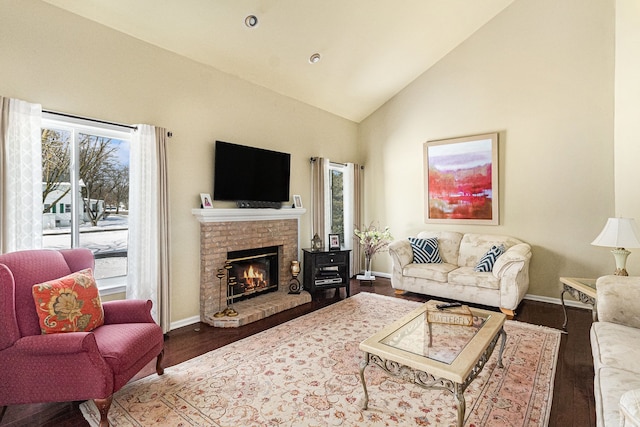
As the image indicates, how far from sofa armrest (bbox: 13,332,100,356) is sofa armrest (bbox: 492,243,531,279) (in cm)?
413

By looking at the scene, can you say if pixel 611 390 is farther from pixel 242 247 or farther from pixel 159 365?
pixel 242 247

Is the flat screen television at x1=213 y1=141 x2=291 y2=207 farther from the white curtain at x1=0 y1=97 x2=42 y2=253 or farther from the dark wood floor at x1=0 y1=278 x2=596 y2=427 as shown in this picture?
the white curtain at x1=0 y1=97 x2=42 y2=253

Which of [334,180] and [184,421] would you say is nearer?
[184,421]

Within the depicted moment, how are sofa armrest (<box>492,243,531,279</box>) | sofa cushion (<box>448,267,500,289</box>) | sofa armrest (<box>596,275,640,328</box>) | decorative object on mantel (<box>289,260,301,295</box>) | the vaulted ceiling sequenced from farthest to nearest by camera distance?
1. decorative object on mantel (<box>289,260,301,295</box>)
2. sofa cushion (<box>448,267,500,289</box>)
3. sofa armrest (<box>492,243,531,279</box>)
4. the vaulted ceiling
5. sofa armrest (<box>596,275,640,328</box>)

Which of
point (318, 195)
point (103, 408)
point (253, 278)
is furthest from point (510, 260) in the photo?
point (103, 408)

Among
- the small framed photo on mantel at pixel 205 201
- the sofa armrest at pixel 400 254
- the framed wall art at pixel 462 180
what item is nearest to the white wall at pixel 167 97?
the small framed photo on mantel at pixel 205 201

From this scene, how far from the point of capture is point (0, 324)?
1.94 metres

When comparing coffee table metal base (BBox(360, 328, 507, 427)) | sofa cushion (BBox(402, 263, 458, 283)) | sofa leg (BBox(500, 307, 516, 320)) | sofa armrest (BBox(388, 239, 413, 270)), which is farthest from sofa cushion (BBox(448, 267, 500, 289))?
coffee table metal base (BBox(360, 328, 507, 427))

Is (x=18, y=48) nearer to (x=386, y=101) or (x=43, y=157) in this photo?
(x=43, y=157)

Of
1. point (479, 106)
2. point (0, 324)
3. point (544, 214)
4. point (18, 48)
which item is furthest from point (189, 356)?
point (479, 106)

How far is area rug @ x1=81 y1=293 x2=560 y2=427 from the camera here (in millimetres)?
2066

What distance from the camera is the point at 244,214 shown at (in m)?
4.14

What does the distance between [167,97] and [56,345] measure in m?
2.59

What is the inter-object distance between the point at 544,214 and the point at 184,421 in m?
4.91
